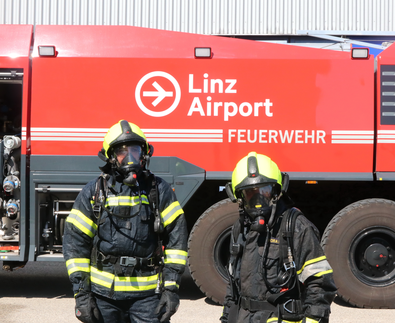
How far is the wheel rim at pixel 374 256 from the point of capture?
223 inches

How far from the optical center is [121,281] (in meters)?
3.29

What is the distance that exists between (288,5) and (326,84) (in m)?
7.21

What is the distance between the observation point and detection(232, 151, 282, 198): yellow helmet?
289 centimetres

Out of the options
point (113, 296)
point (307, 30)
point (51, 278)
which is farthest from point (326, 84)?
point (307, 30)

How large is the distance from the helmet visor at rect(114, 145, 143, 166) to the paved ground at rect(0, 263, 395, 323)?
2473 mm

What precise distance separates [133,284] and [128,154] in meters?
0.81

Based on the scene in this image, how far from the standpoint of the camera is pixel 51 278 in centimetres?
734

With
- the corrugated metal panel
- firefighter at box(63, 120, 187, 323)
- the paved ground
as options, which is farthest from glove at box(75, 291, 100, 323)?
the corrugated metal panel

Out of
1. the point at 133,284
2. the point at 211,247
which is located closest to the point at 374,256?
the point at 211,247

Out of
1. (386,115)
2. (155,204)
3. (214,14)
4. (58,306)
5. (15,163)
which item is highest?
(214,14)

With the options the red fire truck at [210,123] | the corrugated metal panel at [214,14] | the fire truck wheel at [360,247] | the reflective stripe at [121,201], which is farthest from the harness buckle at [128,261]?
the corrugated metal panel at [214,14]

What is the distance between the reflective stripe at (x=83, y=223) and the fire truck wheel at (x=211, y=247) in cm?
244

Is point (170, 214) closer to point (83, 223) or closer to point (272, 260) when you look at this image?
point (83, 223)

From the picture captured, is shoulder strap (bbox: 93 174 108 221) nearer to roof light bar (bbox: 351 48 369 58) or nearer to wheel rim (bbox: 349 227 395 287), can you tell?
wheel rim (bbox: 349 227 395 287)
